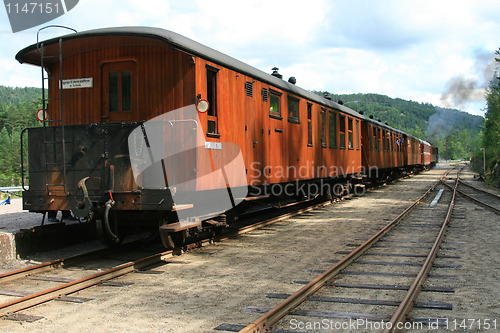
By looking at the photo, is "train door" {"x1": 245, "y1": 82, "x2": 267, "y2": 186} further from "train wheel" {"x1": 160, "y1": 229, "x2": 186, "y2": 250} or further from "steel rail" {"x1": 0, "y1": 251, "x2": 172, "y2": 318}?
"steel rail" {"x1": 0, "y1": 251, "x2": 172, "y2": 318}

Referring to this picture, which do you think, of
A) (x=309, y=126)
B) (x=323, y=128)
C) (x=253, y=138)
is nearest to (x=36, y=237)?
(x=253, y=138)

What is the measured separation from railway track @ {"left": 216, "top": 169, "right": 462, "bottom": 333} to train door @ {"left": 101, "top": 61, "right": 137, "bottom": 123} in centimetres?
391

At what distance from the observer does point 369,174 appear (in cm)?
2128

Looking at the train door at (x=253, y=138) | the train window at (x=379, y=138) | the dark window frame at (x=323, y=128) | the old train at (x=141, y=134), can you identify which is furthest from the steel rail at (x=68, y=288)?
the train window at (x=379, y=138)

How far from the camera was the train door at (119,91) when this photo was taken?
286 inches

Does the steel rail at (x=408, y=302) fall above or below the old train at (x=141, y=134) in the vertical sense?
below

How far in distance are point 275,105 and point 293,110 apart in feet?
4.10

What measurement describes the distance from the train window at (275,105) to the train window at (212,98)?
2416 millimetres

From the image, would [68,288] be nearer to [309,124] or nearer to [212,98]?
[212,98]

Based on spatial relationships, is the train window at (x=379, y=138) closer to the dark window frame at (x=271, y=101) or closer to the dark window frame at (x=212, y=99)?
the dark window frame at (x=271, y=101)

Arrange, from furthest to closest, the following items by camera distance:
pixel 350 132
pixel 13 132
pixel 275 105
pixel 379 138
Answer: pixel 13 132, pixel 379 138, pixel 350 132, pixel 275 105

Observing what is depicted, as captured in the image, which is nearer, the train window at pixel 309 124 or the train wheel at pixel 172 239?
the train wheel at pixel 172 239

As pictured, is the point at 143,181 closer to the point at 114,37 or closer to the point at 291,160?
the point at 114,37

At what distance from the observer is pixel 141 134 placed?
6.62 m
